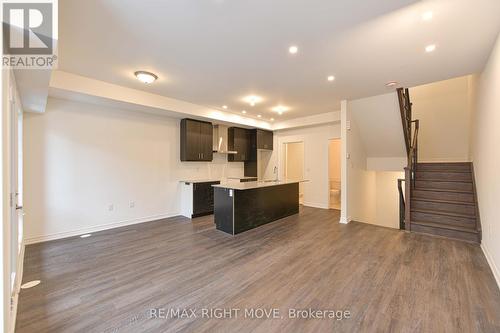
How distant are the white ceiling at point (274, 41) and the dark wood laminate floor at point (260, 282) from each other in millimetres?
2768

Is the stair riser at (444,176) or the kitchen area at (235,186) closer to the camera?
the kitchen area at (235,186)

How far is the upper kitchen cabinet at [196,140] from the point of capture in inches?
215

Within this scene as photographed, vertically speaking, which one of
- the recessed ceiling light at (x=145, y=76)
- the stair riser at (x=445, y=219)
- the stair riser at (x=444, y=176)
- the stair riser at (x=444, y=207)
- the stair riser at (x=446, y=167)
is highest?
the recessed ceiling light at (x=145, y=76)

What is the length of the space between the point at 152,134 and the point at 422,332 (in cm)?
545

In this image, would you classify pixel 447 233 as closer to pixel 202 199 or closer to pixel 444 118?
pixel 444 118

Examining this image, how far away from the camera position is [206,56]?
2.87 meters

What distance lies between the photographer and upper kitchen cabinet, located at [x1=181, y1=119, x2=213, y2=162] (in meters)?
5.46

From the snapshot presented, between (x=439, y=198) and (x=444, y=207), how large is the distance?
9.5 inches

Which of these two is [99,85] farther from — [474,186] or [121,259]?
[474,186]

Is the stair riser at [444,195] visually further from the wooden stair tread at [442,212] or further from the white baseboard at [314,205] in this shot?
the white baseboard at [314,205]

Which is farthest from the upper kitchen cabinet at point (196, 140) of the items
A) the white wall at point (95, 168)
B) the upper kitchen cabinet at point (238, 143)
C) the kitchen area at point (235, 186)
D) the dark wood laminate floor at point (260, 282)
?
the dark wood laminate floor at point (260, 282)

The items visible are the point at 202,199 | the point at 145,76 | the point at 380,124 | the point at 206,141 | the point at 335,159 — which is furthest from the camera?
the point at 335,159

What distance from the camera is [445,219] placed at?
405cm

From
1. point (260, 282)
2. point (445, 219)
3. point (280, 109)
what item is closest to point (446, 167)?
point (445, 219)
